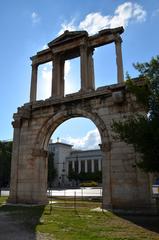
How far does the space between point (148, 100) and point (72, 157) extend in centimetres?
6894

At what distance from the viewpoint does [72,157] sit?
77.8 m

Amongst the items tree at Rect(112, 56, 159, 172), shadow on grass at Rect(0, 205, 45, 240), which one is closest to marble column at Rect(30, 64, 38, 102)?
shadow on grass at Rect(0, 205, 45, 240)

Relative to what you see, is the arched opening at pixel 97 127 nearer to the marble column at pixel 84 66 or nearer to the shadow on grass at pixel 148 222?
the marble column at pixel 84 66

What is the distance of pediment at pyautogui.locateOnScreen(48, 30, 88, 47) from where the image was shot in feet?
56.6

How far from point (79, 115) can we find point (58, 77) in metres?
3.64

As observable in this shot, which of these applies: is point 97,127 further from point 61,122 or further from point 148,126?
point 148,126

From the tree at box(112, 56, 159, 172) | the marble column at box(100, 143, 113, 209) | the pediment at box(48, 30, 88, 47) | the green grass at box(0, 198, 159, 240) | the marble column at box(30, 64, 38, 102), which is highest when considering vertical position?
the pediment at box(48, 30, 88, 47)

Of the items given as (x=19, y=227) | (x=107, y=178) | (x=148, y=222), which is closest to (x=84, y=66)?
(x=107, y=178)

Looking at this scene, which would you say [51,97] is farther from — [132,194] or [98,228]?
[98,228]

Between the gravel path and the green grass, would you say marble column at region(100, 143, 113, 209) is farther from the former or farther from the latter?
the gravel path

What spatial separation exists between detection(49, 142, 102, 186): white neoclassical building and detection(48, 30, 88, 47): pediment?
53887mm

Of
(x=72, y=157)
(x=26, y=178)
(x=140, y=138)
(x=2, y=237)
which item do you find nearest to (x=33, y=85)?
(x=26, y=178)

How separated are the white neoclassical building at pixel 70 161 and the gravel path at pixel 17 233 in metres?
59.9

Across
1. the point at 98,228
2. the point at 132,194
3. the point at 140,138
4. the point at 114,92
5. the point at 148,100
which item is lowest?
the point at 98,228
